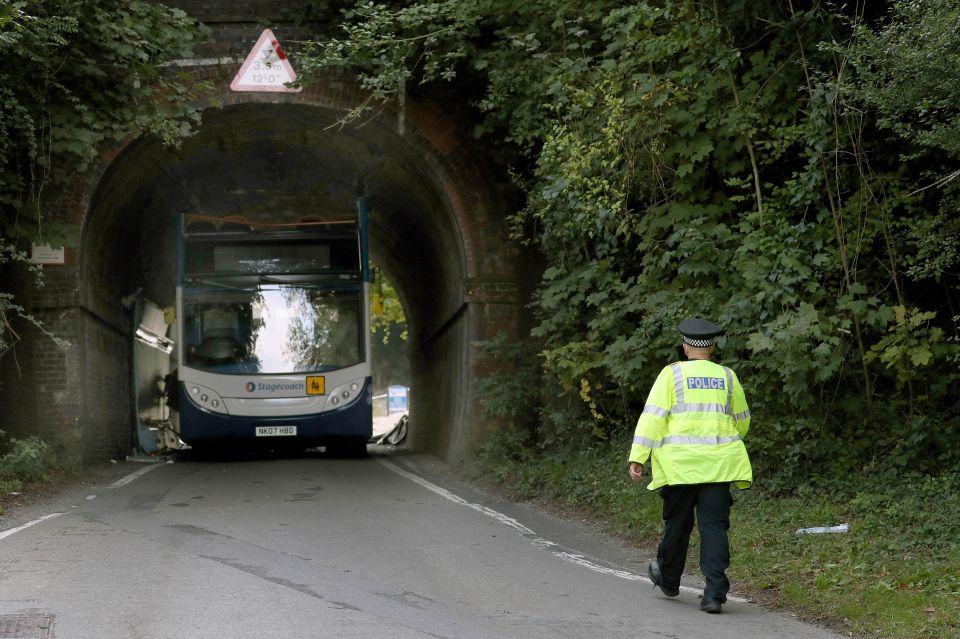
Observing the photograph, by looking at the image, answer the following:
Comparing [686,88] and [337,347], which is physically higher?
[686,88]

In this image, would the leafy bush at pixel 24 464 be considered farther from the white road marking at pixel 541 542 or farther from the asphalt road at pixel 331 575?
the white road marking at pixel 541 542

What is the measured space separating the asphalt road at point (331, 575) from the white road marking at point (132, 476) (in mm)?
1987

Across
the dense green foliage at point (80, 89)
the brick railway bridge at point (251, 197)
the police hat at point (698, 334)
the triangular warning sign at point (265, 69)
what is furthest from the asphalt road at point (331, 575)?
the triangular warning sign at point (265, 69)

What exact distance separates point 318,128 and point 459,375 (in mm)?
4714

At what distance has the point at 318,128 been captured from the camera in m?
18.6

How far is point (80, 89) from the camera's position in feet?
45.4

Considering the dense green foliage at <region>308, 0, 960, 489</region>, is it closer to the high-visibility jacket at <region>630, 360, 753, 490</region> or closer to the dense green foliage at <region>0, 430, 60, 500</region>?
the high-visibility jacket at <region>630, 360, 753, 490</region>

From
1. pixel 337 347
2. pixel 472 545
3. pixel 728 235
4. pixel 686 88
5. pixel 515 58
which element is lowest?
pixel 472 545

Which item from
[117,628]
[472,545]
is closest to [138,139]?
[472,545]

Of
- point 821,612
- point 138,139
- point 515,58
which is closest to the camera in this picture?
point 821,612

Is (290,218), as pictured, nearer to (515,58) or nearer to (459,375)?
(459,375)

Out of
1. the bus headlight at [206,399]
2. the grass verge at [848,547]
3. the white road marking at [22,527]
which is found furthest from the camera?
the bus headlight at [206,399]

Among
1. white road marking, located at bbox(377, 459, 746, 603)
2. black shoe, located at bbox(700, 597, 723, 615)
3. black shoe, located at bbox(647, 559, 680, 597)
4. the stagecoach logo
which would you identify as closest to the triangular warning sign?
the stagecoach logo

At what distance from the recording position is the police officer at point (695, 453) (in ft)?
21.7
